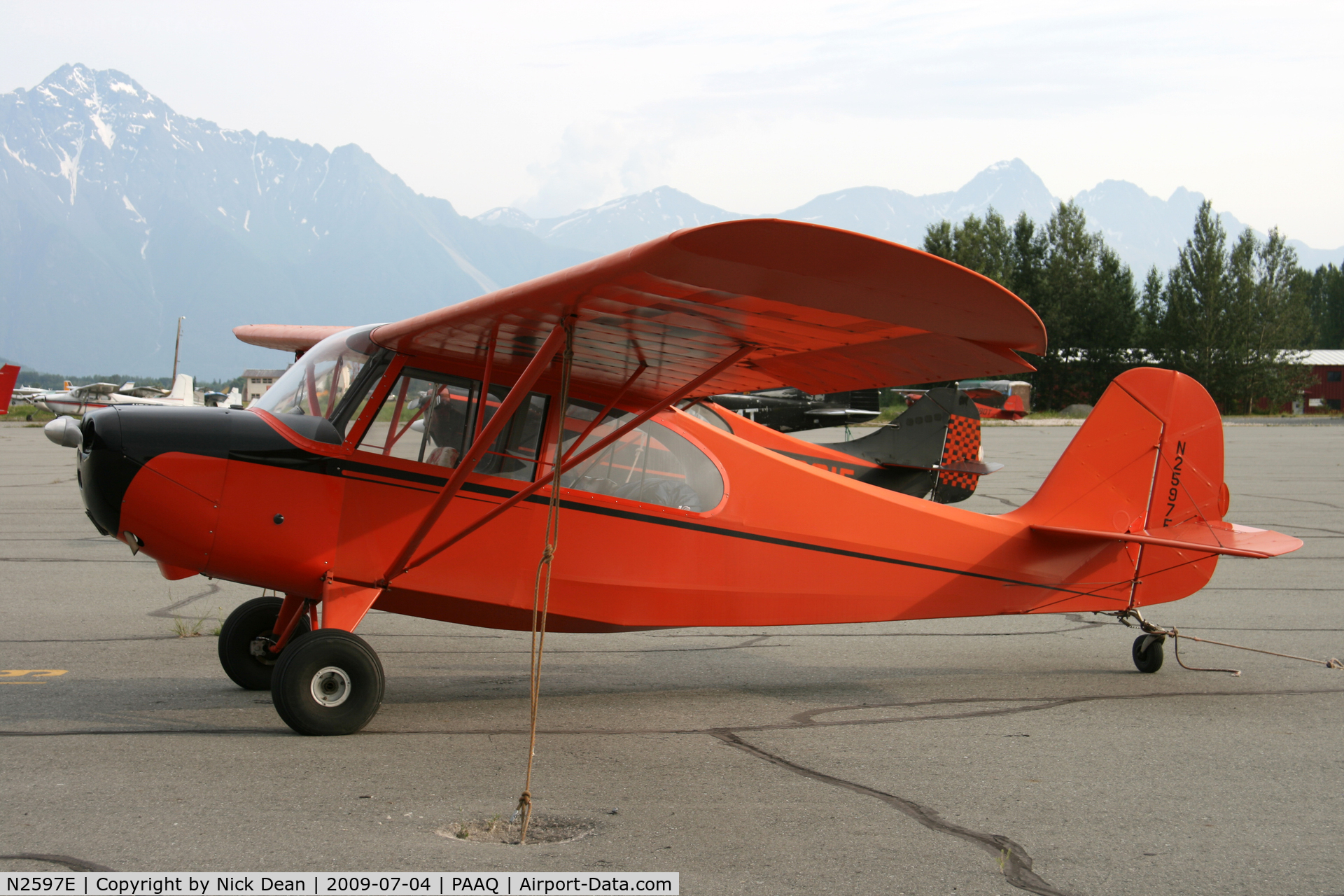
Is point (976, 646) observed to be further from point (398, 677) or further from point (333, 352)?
point (333, 352)

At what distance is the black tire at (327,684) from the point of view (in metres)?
4.65

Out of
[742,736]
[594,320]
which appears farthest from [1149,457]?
[594,320]

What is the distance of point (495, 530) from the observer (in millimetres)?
5277

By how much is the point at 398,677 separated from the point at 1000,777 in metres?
3.68

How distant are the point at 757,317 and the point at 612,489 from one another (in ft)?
6.05

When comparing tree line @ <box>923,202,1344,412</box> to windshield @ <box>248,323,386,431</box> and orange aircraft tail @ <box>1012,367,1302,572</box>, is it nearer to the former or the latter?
orange aircraft tail @ <box>1012,367,1302,572</box>

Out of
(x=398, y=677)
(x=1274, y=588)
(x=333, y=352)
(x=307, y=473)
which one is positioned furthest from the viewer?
(x=1274, y=588)

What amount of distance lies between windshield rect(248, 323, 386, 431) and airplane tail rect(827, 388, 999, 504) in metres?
7.48

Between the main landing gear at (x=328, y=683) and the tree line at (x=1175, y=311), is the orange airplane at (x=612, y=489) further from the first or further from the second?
the tree line at (x=1175, y=311)

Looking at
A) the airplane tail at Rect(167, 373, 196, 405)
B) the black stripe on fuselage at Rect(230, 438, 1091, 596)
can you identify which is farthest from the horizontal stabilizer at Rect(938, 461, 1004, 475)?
the airplane tail at Rect(167, 373, 196, 405)

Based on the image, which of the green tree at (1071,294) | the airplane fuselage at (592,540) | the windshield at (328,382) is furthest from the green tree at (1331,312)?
the windshield at (328,382)

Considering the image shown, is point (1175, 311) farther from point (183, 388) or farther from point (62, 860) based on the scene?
point (62, 860)

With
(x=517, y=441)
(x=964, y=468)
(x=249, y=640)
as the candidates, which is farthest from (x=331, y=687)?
(x=964, y=468)

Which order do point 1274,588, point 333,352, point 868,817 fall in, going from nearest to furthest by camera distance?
point 868,817, point 333,352, point 1274,588
